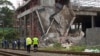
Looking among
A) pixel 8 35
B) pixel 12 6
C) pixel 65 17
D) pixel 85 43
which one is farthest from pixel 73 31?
pixel 12 6

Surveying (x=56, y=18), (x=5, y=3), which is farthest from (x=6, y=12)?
(x=56, y=18)

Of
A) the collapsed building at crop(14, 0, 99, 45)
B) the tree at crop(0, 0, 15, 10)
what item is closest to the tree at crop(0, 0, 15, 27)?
the tree at crop(0, 0, 15, 10)

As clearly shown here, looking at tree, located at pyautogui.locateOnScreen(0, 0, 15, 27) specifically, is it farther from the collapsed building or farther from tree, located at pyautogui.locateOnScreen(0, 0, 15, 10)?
the collapsed building

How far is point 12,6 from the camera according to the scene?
91938 mm

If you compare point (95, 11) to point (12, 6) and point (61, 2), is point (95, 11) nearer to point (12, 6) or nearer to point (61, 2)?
point (61, 2)

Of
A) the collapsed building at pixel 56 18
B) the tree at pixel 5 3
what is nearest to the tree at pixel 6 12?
the tree at pixel 5 3

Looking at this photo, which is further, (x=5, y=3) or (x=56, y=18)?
(x=5, y=3)

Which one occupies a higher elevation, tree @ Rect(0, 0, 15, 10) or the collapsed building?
tree @ Rect(0, 0, 15, 10)

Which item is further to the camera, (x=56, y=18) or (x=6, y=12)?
(x=6, y=12)

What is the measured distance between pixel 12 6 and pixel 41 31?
40.5m

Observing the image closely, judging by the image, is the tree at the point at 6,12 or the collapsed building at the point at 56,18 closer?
the collapsed building at the point at 56,18

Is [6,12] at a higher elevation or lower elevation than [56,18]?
higher

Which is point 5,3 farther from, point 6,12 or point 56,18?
point 56,18

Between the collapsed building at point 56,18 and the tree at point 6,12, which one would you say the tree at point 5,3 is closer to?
the tree at point 6,12
